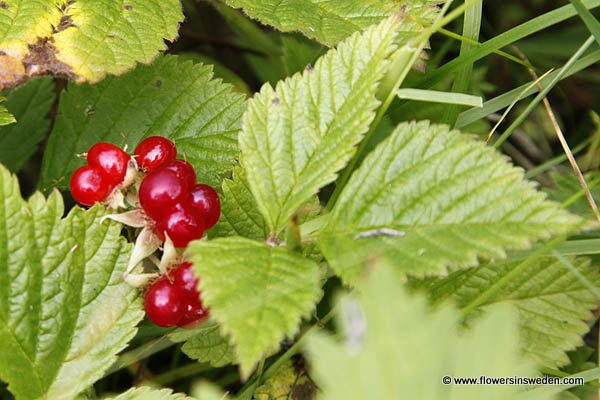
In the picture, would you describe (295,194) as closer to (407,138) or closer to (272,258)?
(272,258)

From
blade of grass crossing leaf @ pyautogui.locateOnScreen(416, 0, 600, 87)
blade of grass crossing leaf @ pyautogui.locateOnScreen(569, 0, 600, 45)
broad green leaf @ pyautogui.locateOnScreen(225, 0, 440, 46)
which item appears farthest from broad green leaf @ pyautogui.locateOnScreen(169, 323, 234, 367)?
blade of grass crossing leaf @ pyautogui.locateOnScreen(569, 0, 600, 45)

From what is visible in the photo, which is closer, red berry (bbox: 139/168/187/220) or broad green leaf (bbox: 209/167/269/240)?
red berry (bbox: 139/168/187/220)

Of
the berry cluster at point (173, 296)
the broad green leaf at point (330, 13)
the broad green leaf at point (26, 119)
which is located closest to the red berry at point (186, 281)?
the berry cluster at point (173, 296)

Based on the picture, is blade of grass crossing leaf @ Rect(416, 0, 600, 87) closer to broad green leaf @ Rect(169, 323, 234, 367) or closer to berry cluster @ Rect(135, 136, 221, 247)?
berry cluster @ Rect(135, 136, 221, 247)

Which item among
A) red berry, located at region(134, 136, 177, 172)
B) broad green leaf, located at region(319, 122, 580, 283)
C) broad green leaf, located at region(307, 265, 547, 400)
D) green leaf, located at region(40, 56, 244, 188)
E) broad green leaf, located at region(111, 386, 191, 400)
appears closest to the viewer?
broad green leaf, located at region(307, 265, 547, 400)

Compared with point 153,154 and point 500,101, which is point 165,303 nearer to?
point 153,154

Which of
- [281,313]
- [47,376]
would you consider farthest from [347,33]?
[47,376]

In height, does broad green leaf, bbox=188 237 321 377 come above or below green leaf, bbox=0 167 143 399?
above
